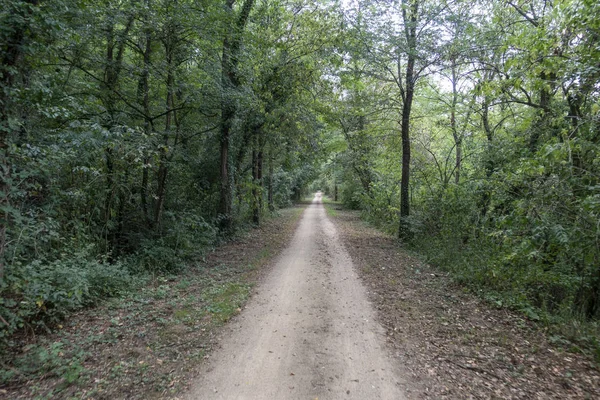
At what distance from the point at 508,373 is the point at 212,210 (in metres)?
10.6

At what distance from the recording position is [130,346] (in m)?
4.09

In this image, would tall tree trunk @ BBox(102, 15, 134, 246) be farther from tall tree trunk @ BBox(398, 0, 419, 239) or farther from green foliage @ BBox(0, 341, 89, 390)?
tall tree trunk @ BBox(398, 0, 419, 239)

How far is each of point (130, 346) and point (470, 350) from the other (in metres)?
4.61

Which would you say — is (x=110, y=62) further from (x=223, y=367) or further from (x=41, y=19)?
(x=223, y=367)

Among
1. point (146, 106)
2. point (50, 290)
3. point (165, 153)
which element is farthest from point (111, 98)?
point (50, 290)

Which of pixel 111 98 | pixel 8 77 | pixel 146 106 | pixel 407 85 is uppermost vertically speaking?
pixel 407 85

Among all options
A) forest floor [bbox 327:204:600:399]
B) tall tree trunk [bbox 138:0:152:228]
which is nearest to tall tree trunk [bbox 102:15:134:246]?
tall tree trunk [bbox 138:0:152:228]

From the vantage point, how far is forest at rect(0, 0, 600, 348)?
445 cm

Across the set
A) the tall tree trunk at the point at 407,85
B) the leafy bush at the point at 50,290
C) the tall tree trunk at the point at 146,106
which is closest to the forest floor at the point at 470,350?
the leafy bush at the point at 50,290

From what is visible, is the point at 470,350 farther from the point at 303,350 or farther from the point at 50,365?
the point at 50,365

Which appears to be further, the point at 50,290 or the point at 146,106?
the point at 146,106

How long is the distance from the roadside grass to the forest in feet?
1.23

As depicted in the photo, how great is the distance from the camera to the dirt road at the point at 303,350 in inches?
132

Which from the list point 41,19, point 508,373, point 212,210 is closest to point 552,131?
point 508,373
